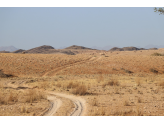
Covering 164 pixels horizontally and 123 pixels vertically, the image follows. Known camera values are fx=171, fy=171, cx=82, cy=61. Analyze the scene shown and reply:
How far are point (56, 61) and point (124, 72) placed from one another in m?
13.9

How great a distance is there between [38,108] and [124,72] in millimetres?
22668

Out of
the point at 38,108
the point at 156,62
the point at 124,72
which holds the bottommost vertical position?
the point at 38,108

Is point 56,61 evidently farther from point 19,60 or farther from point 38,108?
point 38,108

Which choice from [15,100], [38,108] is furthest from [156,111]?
[15,100]

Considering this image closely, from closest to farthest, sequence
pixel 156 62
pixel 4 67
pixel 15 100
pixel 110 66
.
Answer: pixel 15 100, pixel 4 67, pixel 110 66, pixel 156 62

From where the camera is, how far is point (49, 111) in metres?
7.97

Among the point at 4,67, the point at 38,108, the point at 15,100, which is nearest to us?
the point at 38,108

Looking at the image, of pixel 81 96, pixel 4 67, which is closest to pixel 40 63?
pixel 4 67

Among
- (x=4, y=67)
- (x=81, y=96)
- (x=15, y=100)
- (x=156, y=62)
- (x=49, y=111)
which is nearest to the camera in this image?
(x=49, y=111)
